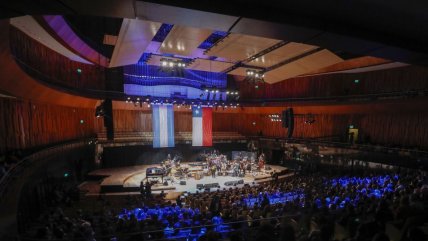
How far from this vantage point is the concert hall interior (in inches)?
154

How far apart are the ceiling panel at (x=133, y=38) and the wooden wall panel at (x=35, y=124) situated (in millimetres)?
4170

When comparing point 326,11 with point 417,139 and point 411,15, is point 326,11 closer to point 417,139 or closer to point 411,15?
point 411,15

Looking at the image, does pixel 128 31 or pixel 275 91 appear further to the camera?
pixel 275 91

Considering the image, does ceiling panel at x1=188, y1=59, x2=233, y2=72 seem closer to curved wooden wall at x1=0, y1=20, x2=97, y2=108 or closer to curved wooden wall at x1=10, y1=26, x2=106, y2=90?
curved wooden wall at x1=10, y1=26, x2=106, y2=90

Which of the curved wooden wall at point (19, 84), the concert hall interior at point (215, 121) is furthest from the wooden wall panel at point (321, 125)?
the curved wooden wall at point (19, 84)

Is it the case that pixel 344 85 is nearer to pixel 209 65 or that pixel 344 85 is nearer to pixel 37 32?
pixel 209 65

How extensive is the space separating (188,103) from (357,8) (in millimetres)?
16117

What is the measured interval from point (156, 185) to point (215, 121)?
1176 cm

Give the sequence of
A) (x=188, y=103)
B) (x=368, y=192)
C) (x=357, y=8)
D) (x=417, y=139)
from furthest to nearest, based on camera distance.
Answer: (x=188, y=103), (x=417, y=139), (x=368, y=192), (x=357, y=8)

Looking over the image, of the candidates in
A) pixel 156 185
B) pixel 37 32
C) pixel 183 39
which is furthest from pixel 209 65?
pixel 37 32

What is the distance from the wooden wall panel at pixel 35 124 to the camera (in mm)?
9328

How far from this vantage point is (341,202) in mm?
8062

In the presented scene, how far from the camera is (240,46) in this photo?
11898 millimetres

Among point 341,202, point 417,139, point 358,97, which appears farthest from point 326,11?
point 417,139
